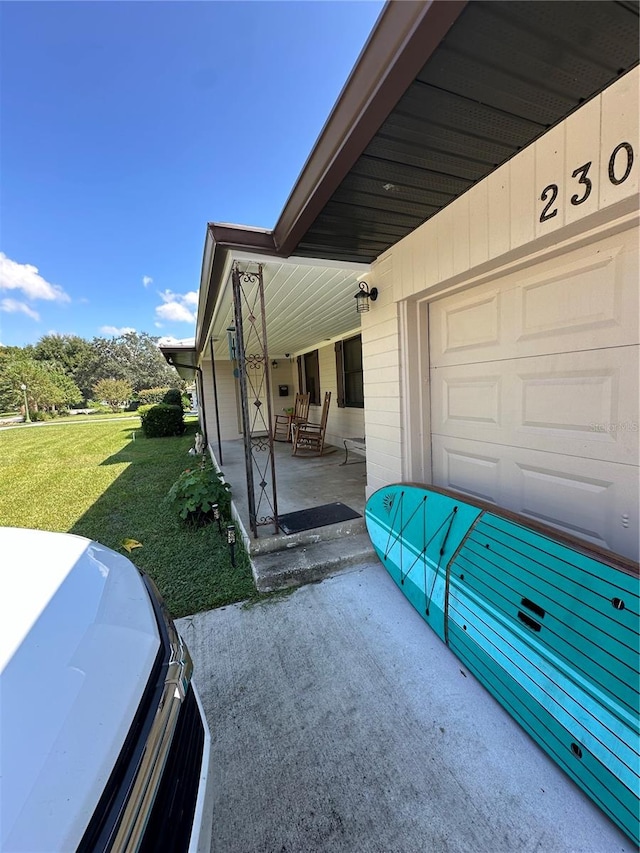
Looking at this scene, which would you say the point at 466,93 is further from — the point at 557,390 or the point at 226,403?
the point at 226,403

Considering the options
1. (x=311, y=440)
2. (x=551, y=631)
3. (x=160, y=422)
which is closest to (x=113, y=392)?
(x=160, y=422)

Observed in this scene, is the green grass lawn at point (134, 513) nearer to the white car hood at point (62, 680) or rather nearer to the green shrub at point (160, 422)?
the white car hood at point (62, 680)

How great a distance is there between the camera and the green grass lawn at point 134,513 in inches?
107

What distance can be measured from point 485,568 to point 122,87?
855 cm

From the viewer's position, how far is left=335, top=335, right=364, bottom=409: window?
6.15 m

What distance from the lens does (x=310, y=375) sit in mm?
8805

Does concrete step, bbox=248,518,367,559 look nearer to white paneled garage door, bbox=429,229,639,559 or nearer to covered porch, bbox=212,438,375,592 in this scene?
covered porch, bbox=212,438,375,592

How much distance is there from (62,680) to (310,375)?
8.23 m

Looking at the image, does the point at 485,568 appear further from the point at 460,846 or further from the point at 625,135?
the point at 625,135

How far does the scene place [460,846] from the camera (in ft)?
3.63

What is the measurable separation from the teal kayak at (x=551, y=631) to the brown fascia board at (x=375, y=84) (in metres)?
1.86

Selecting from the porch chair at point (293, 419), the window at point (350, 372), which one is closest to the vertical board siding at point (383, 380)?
the window at point (350, 372)

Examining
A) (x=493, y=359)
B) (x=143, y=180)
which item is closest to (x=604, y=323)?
(x=493, y=359)

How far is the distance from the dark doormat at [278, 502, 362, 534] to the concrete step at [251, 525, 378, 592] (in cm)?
19
